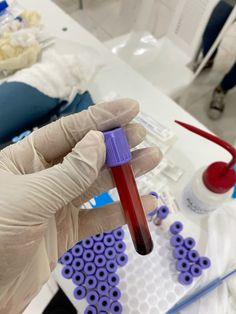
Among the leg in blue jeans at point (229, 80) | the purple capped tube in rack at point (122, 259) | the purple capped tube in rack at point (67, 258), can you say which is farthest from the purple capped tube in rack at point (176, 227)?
the leg in blue jeans at point (229, 80)

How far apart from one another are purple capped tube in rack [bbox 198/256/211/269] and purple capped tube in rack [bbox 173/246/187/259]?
0.10 feet

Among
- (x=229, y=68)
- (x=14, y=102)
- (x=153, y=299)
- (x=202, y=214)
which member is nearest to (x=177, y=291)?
(x=153, y=299)

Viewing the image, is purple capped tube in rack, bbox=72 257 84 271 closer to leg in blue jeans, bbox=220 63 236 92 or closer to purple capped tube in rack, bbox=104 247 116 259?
purple capped tube in rack, bbox=104 247 116 259

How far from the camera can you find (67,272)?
54cm

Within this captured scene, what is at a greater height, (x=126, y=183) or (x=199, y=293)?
(x=126, y=183)

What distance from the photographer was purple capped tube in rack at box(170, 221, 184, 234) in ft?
1.94

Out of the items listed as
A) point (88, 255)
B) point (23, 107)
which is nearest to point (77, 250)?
point (88, 255)

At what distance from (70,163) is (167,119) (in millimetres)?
413

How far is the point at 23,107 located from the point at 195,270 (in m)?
0.50

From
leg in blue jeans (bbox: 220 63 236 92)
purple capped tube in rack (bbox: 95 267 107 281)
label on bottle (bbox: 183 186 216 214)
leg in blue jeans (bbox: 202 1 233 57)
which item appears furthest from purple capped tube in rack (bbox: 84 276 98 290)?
leg in blue jeans (bbox: 220 63 236 92)

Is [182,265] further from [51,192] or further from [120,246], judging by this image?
[51,192]

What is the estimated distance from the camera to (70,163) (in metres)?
0.39

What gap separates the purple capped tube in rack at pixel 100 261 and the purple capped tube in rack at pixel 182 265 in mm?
143

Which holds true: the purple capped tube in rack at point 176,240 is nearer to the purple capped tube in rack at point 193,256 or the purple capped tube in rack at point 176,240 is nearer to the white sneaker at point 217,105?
the purple capped tube in rack at point 193,256
